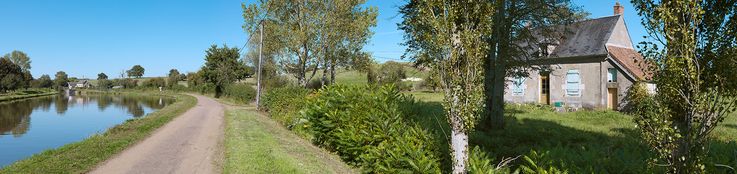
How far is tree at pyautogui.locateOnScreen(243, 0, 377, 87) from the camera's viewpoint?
27.4 metres

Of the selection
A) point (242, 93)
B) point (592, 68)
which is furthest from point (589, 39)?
point (242, 93)

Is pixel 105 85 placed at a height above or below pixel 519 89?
above

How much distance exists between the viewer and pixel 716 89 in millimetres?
3773

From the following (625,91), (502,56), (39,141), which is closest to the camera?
(502,56)

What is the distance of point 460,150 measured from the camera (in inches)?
250

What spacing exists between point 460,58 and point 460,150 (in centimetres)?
130

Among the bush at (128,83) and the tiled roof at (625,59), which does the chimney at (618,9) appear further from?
the bush at (128,83)

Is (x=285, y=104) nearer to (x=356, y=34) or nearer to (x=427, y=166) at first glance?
(x=356, y=34)

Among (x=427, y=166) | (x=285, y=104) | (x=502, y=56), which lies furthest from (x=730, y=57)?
Result: (x=285, y=104)

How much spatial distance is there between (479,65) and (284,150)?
22.2ft

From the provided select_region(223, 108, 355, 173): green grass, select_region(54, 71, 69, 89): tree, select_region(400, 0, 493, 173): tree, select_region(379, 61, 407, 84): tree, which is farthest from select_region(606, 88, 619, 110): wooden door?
select_region(54, 71, 69, 89): tree

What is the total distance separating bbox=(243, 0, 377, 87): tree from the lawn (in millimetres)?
12585

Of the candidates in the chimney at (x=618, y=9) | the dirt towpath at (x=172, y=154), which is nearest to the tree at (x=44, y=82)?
the dirt towpath at (x=172, y=154)

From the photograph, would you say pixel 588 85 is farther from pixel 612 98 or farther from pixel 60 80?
pixel 60 80
